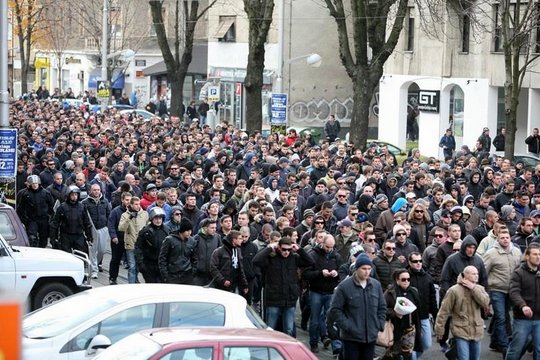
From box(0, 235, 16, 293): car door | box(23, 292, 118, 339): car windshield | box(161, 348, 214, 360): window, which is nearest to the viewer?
box(161, 348, 214, 360): window

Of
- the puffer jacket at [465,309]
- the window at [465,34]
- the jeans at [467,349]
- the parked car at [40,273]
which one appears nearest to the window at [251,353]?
the puffer jacket at [465,309]

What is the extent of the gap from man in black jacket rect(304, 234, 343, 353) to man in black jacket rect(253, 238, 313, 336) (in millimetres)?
189

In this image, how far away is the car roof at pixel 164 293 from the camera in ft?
32.4

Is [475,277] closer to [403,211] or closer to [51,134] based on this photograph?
[403,211]

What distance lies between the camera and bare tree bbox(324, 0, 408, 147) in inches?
1273

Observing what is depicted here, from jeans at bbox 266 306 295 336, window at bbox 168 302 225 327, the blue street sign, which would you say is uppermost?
the blue street sign

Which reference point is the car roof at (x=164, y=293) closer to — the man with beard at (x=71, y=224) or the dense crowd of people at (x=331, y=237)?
the dense crowd of people at (x=331, y=237)

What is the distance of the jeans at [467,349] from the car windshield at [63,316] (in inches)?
153

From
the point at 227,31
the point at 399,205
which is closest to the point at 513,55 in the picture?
the point at 399,205

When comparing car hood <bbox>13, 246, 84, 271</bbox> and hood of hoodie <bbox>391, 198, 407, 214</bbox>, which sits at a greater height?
hood of hoodie <bbox>391, 198, 407, 214</bbox>

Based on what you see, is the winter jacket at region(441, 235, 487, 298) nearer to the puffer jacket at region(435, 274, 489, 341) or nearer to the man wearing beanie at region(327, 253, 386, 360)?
the puffer jacket at region(435, 274, 489, 341)

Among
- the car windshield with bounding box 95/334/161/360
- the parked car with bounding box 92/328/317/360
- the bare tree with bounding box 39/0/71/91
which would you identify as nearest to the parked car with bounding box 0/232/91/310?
the car windshield with bounding box 95/334/161/360

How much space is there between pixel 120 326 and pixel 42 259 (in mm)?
5016

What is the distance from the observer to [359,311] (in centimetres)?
1127
